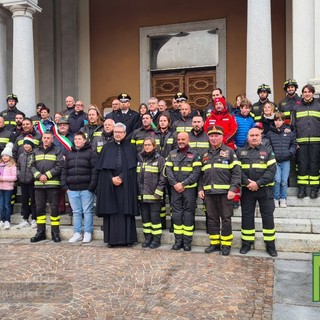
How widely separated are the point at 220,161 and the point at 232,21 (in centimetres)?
828

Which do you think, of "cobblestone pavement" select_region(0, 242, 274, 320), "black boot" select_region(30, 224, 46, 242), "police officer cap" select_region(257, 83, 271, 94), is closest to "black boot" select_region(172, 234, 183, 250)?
"cobblestone pavement" select_region(0, 242, 274, 320)

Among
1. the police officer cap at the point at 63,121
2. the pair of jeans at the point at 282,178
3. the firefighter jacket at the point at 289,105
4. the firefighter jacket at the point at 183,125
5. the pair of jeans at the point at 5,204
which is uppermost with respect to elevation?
the firefighter jacket at the point at 289,105

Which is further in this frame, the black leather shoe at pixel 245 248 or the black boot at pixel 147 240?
the black boot at pixel 147 240

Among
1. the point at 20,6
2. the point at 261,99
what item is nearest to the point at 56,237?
the point at 261,99

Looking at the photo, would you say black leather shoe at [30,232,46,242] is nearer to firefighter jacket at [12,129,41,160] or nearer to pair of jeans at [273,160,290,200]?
firefighter jacket at [12,129,41,160]

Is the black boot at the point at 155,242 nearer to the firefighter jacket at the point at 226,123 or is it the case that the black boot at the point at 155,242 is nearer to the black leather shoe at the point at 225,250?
the black leather shoe at the point at 225,250

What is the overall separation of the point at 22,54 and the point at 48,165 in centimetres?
425

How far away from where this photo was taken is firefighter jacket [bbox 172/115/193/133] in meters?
7.50

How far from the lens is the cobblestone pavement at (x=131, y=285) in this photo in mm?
4395

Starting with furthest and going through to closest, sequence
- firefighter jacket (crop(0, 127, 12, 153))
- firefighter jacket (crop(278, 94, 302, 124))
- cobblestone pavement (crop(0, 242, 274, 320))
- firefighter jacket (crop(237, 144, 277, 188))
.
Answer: firefighter jacket (crop(0, 127, 12, 153)), firefighter jacket (crop(278, 94, 302, 124)), firefighter jacket (crop(237, 144, 277, 188)), cobblestone pavement (crop(0, 242, 274, 320))

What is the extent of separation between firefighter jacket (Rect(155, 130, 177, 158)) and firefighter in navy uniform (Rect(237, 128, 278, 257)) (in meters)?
1.34

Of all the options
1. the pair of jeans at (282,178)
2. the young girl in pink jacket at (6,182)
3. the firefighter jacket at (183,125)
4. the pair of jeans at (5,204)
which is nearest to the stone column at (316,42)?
the pair of jeans at (282,178)

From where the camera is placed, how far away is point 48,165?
24.5 feet

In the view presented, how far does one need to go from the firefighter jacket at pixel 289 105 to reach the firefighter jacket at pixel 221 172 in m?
1.94
